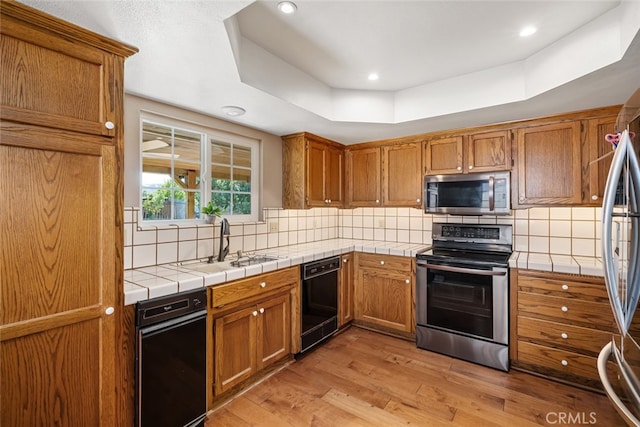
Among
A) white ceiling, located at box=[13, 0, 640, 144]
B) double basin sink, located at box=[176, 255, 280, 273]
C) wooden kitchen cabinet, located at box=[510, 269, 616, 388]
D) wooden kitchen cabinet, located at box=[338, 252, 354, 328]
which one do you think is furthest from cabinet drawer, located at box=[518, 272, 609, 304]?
double basin sink, located at box=[176, 255, 280, 273]

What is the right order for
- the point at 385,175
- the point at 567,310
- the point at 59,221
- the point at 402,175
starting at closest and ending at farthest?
the point at 59,221 < the point at 567,310 < the point at 402,175 < the point at 385,175

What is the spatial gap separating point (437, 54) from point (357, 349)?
8.40 feet

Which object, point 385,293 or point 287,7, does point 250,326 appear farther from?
point 287,7

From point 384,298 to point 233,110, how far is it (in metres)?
2.32

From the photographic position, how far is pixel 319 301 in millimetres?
2770

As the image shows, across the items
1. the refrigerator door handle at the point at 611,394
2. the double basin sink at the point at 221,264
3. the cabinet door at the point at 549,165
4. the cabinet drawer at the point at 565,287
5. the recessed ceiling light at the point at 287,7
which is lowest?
the refrigerator door handle at the point at 611,394

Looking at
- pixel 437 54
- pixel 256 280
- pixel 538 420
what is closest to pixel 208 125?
pixel 256 280

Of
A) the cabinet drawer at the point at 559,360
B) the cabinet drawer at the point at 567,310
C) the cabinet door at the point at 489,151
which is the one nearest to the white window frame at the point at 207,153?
the cabinet door at the point at 489,151

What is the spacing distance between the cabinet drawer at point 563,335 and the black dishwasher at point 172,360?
2.44 metres

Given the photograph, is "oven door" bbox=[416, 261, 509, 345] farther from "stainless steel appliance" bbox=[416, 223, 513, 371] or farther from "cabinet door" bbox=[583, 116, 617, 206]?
"cabinet door" bbox=[583, 116, 617, 206]

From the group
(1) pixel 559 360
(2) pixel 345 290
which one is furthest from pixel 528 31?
(2) pixel 345 290

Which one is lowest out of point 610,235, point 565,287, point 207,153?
point 565,287

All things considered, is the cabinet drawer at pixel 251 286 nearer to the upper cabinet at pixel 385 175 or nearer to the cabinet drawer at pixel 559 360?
the upper cabinet at pixel 385 175

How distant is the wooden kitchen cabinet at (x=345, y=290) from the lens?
3078 millimetres
